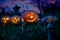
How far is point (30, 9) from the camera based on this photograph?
3.46 metres

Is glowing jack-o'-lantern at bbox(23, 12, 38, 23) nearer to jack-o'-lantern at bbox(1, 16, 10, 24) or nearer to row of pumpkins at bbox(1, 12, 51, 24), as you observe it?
row of pumpkins at bbox(1, 12, 51, 24)

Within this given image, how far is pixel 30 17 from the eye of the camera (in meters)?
3.44

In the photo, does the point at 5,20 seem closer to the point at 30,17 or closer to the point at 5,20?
the point at 5,20

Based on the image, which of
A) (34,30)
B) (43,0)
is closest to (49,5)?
(43,0)

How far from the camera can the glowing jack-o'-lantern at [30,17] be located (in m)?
3.42

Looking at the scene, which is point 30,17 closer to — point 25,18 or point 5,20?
point 25,18

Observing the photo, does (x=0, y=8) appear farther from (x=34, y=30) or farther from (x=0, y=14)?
(x=34, y=30)

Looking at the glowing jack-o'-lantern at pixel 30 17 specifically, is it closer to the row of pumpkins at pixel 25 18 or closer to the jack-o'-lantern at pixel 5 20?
the row of pumpkins at pixel 25 18

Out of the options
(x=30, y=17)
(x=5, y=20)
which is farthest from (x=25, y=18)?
(x=5, y=20)

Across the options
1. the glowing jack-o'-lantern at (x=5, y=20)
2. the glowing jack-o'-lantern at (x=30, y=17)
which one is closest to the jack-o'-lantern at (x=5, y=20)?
the glowing jack-o'-lantern at (x=5, y=20)

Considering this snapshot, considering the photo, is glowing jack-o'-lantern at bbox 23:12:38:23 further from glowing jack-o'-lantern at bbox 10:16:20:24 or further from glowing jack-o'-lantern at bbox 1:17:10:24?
glowing jack-o'-lantern at bbox 1:17:10:24

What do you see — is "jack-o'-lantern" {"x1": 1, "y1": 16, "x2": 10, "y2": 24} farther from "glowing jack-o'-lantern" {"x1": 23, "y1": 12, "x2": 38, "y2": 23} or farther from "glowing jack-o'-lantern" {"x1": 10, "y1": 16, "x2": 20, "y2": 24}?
"glowing jack-o'-lantern" {"x1": 23, "y1": 12, "x2": 38, "y2": 23}

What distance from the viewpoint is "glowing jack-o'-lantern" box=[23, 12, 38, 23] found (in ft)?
11.2

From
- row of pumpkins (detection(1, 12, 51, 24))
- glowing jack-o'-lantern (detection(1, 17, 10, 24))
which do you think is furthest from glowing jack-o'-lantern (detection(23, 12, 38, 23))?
glowing jack-o'-lantern (detection(1, 17, 10, 24))
